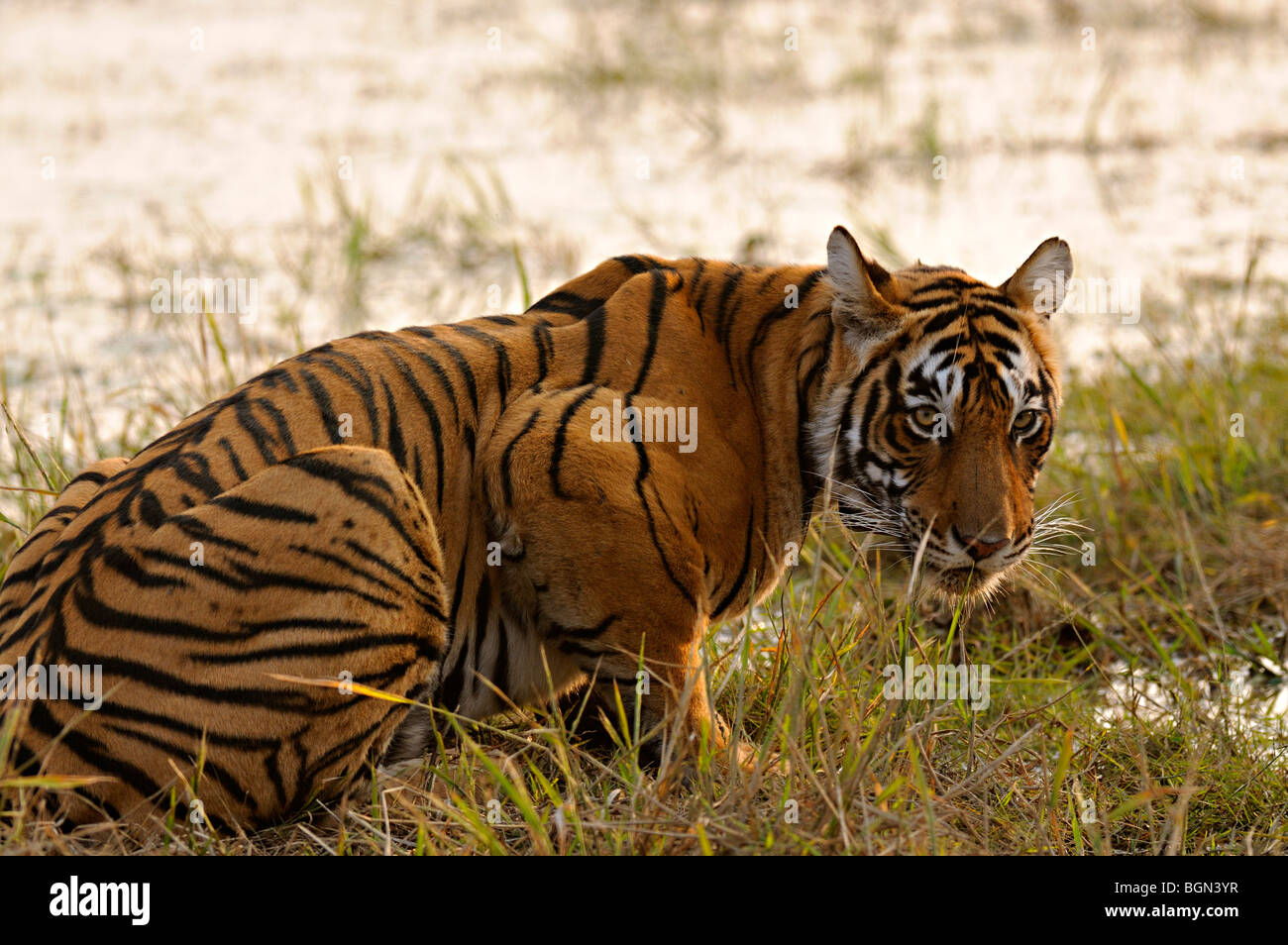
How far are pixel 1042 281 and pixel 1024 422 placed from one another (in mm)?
408

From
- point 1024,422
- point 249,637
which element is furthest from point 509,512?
point 1024,422

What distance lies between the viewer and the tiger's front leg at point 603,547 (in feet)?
10.6

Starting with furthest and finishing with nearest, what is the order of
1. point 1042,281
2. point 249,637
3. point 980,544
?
point 1042,281 < point 980,544 < point 249,637

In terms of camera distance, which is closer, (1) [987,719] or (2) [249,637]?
(2) [249,637]

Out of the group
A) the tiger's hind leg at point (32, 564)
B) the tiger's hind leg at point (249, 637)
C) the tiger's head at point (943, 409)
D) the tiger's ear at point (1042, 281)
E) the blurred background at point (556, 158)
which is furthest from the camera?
the blurred background at point (556, 158)

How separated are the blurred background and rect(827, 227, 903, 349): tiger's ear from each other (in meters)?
2.27

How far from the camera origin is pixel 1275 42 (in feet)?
38.4

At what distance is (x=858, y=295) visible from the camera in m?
3.46

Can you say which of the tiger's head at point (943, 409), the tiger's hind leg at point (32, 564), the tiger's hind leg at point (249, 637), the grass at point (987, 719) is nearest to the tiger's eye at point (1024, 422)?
the tiger's head at point (943, 409)

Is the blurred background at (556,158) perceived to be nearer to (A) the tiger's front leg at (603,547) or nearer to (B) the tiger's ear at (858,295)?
(A) the tiger's front leg at (603,547)

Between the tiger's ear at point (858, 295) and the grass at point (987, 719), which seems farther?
the tiger's ear at point (858, 295)

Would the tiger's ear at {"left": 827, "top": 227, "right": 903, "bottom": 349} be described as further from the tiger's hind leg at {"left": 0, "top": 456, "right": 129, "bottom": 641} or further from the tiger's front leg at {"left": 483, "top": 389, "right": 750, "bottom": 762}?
the tiger's hind leg at {"left": 0, "top": 456, "right": 129, "bottom": 641}

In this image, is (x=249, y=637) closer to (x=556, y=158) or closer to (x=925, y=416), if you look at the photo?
(x=925, y=416)

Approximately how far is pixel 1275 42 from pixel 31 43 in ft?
31.7
